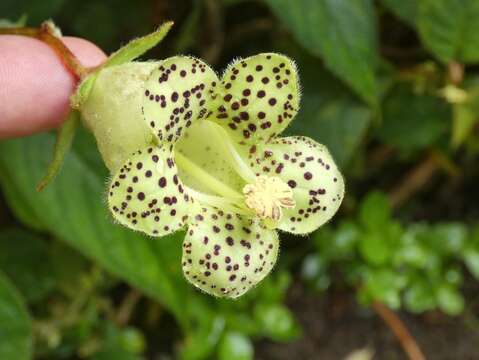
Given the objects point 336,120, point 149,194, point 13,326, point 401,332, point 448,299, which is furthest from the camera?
point 401,332

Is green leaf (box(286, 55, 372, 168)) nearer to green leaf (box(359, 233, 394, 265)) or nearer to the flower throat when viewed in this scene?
green leaf (box(359, 233, 394, 265))

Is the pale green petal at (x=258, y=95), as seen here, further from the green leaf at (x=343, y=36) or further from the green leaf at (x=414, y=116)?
the green leaf at (x=414, y=116)

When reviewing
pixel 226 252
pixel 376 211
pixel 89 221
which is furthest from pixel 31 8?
pixel 376 211

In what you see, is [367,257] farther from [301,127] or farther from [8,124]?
[8,124]

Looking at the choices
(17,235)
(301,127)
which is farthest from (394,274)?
(17,235)

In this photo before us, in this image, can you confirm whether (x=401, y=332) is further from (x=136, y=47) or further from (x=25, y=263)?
(x=136, y=47)

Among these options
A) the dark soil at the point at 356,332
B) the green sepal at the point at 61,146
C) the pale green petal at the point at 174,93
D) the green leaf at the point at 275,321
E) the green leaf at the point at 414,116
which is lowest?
the dark soil at the point at 356,332

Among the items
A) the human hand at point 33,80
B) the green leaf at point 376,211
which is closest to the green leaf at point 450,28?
the green leaf at point 376,211
